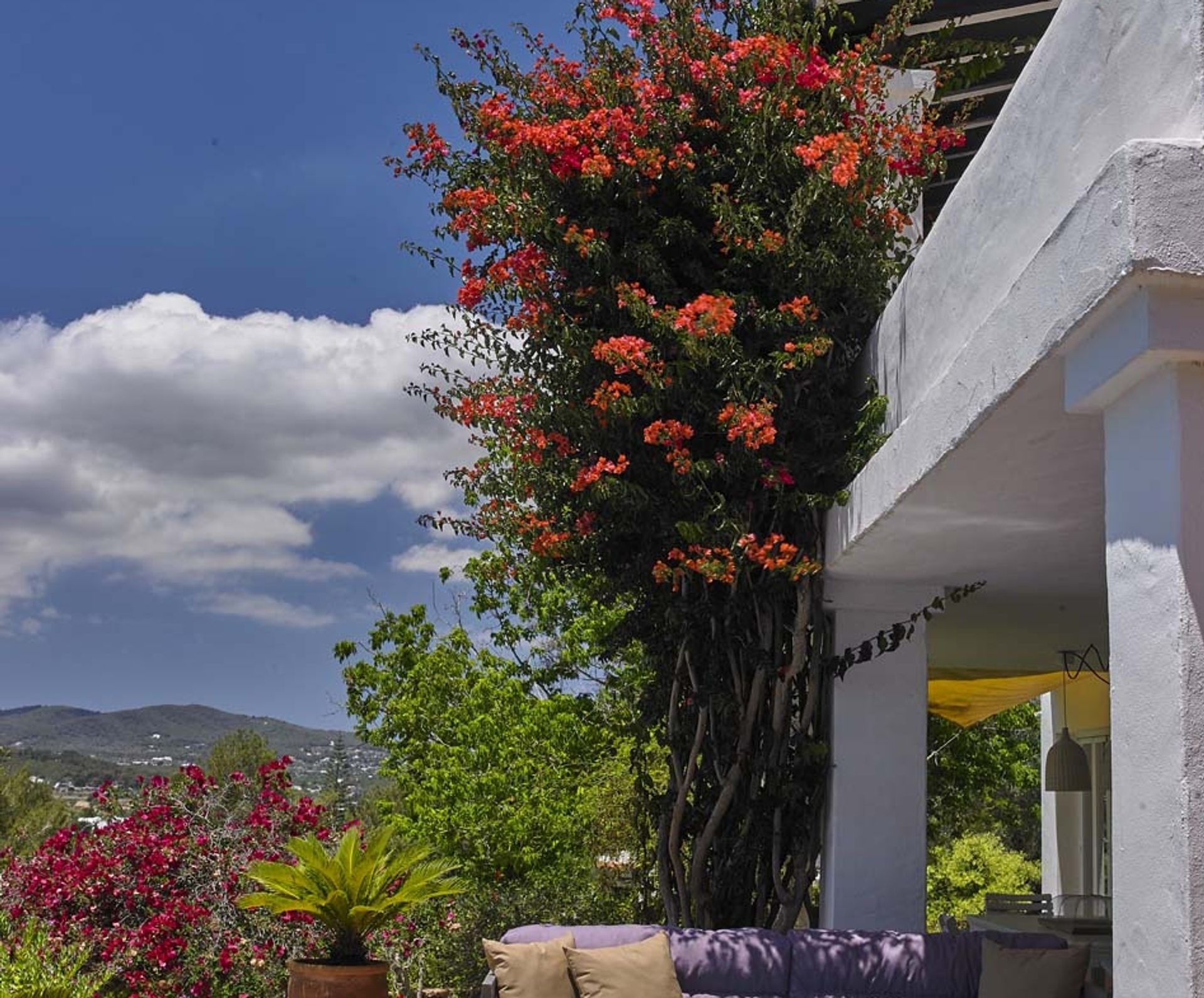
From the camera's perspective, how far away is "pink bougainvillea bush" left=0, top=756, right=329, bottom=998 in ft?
31.7

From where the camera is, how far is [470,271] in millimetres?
7953

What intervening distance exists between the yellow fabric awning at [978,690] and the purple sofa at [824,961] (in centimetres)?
355

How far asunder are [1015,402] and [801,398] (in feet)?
9.83

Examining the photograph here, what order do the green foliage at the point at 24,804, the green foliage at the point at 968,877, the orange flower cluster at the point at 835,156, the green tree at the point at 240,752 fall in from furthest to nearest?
the green tree at the point at 240,752 < the green foliage at the point at 24,804 < the green foliage at the point at 968,877 < the orange flower cluster at the point at 835,156

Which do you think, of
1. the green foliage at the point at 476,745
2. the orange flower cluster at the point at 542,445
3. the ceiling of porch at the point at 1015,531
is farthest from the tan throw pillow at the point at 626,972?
the green foliage at the point at 476,745

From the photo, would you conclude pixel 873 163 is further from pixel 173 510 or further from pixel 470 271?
pixel 173 510

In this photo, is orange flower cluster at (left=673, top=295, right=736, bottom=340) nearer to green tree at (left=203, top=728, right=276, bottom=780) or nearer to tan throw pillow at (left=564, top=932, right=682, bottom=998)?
tan throw pillow at (left=564, top=932, right=682, bottom=998)

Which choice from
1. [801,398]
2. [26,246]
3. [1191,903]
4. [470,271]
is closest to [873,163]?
[801,398]

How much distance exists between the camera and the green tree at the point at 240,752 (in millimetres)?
38469

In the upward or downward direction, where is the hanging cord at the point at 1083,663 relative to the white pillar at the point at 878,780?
upward

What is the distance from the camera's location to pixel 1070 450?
4820mm

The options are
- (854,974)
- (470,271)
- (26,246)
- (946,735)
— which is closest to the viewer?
(854,974)

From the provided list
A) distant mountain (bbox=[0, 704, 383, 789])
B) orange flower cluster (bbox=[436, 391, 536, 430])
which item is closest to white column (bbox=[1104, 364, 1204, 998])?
orange flower cluster (bbox=[436, 391, 536, 430])

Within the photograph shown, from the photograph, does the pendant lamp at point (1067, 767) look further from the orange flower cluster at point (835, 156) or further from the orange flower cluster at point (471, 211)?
the orange flower cluster at point (471, 211)
